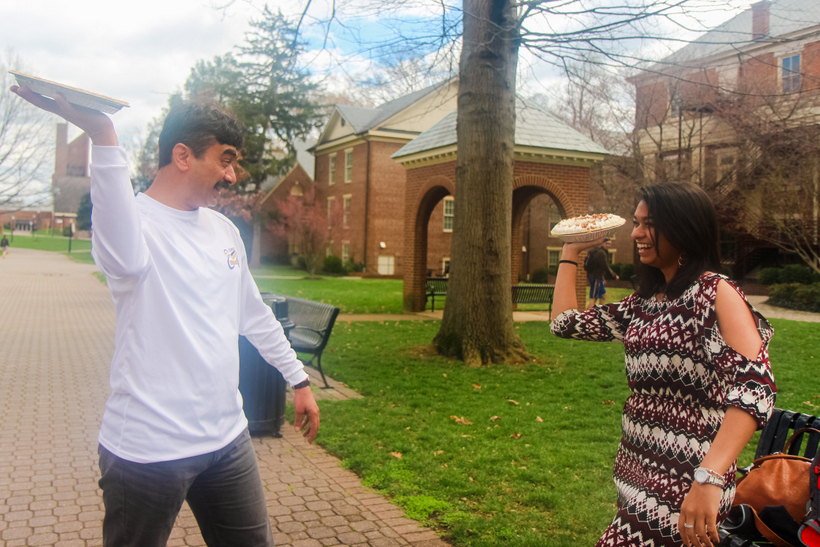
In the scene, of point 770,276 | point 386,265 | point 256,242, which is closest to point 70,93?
point 770,276

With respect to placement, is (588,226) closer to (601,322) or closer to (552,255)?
(601,322)

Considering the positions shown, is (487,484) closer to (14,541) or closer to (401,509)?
(401,509)

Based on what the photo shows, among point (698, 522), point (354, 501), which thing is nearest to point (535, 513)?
point (354, 501)

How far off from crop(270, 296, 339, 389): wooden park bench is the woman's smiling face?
19.1ft

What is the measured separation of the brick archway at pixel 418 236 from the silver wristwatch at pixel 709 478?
16469 millimetres

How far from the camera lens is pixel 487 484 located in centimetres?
500

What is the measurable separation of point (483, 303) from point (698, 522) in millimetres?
8214

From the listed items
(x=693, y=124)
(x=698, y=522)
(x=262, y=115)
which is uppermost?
(x=262, y=115)

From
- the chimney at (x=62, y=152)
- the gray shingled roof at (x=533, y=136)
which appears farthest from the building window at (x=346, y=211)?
the chimney at (x=62, y=152)

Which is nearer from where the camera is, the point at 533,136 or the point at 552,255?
the point at 533,136

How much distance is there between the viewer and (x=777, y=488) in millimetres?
2629

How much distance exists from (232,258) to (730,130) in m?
28.7

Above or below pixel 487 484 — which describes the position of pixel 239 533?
above

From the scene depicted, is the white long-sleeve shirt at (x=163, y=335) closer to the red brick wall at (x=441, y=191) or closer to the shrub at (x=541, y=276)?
the red brick wall at (x=441, y=191)
